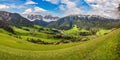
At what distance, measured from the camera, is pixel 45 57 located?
121 ft

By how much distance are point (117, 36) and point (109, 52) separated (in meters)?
4.52

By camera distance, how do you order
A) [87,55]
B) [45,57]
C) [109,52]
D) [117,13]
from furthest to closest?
[117,13] → [45,57] → [87,55] → [109,52]

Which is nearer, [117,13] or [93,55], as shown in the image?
[93,55]

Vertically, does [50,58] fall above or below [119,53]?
below

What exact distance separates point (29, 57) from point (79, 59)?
9.06m

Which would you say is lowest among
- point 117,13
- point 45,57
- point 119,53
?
point 45,57

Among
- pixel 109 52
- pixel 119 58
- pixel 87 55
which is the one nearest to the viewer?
pixel 119 58

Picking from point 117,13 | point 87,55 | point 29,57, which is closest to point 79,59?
point 87,55

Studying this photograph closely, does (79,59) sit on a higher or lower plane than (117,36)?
lower

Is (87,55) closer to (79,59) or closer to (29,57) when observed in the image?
(79,59)

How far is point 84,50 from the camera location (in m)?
37.1

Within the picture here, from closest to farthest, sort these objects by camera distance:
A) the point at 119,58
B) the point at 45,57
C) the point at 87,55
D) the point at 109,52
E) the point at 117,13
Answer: the point at 119,58, the point at 109,52, the point at 87,55, the point at 45,57, the point at 117,13

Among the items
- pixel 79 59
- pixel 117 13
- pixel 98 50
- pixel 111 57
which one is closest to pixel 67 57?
pixel 79 59

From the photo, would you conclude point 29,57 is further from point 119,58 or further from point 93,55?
point 119,58
